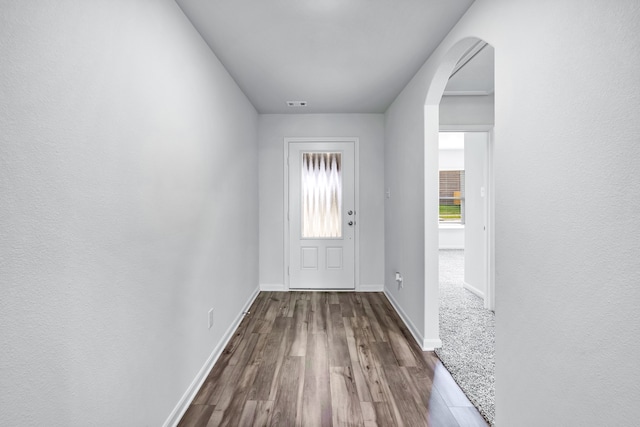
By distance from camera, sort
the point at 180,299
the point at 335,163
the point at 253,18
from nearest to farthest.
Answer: the point at 180,299 → the point at 253,18 → the point at 335,163

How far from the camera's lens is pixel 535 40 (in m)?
1.39

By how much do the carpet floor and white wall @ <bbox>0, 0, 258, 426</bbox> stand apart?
5.95 ft

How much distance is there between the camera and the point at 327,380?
234 centimetres

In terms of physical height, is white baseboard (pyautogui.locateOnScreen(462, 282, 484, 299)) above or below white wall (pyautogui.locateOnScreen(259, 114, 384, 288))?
below

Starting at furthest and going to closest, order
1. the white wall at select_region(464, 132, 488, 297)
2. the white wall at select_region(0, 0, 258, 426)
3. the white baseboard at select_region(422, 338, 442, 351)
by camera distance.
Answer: the white wall at select_region(464, 132, 488, 297)
the white baseboard at select_region(422, 338, 442, 351)
the white wall at select_region(0, 0, 258, 426)

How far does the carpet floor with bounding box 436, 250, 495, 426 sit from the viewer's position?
7.13ft

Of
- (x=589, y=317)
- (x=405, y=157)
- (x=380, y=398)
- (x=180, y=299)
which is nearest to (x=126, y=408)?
(x=180, y=299)

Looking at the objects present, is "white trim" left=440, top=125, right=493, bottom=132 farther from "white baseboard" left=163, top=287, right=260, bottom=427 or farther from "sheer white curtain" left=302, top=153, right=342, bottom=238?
"white baseboard" left=163, top=287, right=260, bottom=427

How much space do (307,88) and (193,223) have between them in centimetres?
199

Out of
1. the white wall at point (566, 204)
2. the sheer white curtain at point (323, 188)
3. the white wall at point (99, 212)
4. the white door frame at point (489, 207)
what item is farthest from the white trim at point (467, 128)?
the white wall at point (99, 212)

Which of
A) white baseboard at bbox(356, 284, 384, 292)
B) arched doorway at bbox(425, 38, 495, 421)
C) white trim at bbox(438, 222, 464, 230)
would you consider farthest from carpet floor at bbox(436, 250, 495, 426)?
white trim at bbox(438, 222, 464, 230)

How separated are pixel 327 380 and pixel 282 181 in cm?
280

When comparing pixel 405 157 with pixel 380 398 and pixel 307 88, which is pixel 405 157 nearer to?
pixel 307 88

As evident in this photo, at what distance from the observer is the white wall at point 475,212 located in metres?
4.10
